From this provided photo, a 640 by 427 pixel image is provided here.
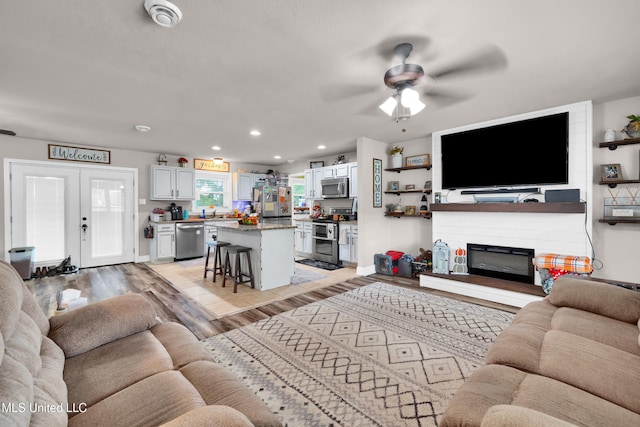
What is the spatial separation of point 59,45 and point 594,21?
380 centimetres

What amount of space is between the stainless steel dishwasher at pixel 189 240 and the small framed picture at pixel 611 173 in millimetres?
6993

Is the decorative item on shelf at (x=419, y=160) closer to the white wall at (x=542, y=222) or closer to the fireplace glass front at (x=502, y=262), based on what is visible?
the white wall at (x=542, y=222)

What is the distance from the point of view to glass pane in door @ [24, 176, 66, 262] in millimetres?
5027

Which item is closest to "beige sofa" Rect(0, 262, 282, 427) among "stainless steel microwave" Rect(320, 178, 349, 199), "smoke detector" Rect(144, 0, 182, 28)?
"smoke detector" Rect(144, 0, 182, 28)

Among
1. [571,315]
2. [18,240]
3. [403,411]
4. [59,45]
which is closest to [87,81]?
[59,45]

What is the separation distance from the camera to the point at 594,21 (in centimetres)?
187

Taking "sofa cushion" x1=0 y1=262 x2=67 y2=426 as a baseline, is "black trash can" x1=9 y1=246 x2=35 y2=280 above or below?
below

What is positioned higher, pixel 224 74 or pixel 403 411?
pixel 224 74

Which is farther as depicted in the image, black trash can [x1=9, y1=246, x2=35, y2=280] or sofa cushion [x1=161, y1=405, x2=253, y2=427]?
black trash can [x1=9, y1=246, x2=35, y2=280]

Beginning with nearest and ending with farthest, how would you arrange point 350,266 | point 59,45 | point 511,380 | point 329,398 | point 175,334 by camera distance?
point 511,380, point 175,334, point 329,398, point 59,45, point 350,266

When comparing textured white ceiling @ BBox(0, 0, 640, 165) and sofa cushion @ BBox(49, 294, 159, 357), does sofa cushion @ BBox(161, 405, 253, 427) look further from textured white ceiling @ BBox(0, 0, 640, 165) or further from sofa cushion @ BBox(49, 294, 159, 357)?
textured white ceiling @ BBox(0, 0, 640, 165)

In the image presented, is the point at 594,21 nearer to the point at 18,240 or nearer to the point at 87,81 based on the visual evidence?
the point at 87,81

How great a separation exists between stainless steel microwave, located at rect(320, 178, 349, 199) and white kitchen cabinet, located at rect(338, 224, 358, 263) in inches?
26.9
